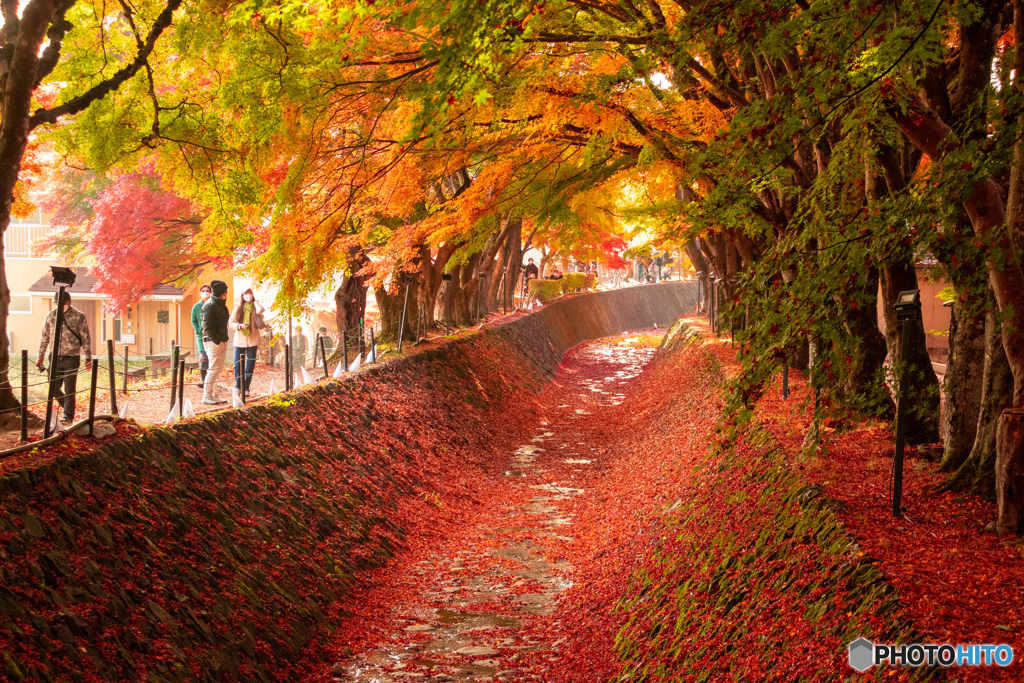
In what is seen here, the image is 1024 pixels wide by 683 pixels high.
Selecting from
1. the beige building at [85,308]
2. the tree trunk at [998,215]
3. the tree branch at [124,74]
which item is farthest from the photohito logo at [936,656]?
the beige building at [85,308]

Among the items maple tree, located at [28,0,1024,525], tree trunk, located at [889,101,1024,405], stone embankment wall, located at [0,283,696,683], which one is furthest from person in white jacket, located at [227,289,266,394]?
tree trunk, located at [889,101,1024,405]

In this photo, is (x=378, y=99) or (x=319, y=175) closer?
(x=378, y=99)

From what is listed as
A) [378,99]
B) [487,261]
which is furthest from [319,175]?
[487,261]

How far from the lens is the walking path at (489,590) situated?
25.7 ft

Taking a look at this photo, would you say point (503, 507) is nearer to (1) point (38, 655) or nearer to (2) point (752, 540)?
(2) point (752, 540)

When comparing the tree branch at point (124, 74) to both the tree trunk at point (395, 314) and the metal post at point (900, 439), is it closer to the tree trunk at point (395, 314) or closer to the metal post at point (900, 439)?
the metal post at point (900, 439)

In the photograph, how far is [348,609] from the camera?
29.8ft

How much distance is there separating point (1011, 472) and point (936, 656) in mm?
2357

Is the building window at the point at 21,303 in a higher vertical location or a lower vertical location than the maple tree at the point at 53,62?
lower

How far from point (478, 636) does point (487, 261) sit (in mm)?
18787

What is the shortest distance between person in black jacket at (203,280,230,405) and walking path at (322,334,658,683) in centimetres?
379

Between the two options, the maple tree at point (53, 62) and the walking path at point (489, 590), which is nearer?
the walking path at point (489, 590)

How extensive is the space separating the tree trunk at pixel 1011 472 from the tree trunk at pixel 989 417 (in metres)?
0.70

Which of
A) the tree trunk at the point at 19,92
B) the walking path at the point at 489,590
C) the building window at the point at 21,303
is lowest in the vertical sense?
the walking path at the point at 489,590
